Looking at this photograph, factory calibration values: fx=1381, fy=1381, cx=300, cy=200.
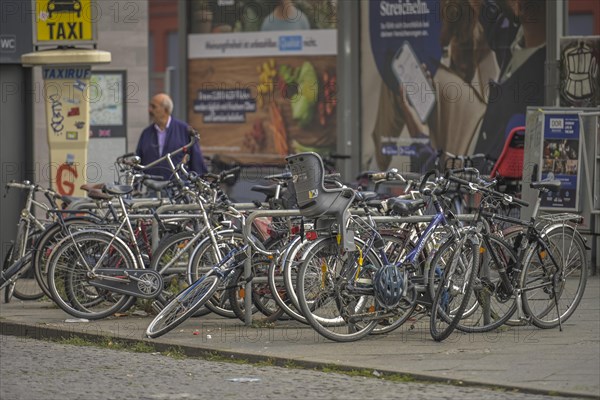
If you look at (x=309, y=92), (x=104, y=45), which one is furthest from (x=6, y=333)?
(x=309, y=92)

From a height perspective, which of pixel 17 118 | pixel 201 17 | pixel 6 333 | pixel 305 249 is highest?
pixel 201 17

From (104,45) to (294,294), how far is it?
765cm

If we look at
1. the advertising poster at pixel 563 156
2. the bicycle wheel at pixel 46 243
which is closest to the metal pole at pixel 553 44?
the advertising poster at pixel 563 156

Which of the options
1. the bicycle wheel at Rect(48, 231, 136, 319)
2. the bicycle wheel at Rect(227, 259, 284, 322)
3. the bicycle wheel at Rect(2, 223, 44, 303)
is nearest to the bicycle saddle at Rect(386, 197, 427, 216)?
the bicycle wheel at Rect(227, 259, 284, 322)

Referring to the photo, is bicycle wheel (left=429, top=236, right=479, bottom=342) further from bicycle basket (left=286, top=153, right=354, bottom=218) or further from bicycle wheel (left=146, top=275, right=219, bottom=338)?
bicycle wheel (left=146, top=275, right=219, bottom=338)

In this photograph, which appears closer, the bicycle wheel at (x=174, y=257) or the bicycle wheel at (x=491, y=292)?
the bicycle wheel at (x=491, y=292)

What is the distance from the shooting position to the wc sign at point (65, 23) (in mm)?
12594

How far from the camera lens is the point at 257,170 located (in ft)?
58.4

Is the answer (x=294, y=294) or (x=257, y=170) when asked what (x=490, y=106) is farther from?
(x=294, y=294)

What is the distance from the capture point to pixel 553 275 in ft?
31.6

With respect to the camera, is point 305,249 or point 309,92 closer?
point 305,249

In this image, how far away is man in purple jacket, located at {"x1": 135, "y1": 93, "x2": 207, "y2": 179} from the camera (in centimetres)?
1280

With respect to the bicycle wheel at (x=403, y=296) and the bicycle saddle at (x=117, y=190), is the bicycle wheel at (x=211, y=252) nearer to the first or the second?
the bicycle saddle at (x=117, y=190)

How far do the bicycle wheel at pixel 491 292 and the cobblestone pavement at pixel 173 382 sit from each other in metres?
1.63
